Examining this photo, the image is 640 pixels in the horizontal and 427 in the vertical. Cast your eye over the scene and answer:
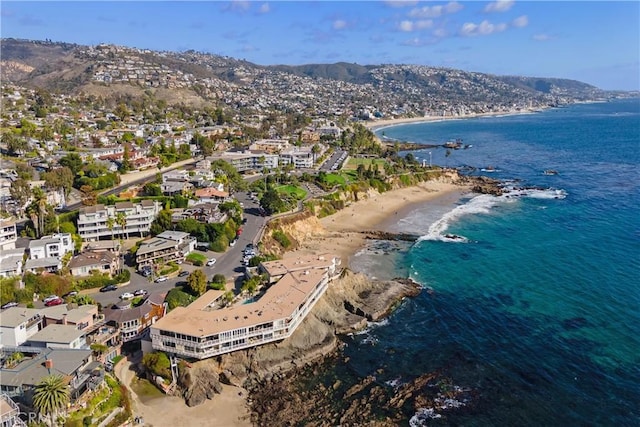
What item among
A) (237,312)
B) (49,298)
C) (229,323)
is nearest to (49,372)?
(229,323)

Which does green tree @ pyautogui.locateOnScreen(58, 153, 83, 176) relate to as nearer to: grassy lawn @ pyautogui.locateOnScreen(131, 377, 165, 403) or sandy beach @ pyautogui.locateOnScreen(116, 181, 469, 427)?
sandy beach @ pyautogui.locateOnScreen(116, 181, 469, 427)

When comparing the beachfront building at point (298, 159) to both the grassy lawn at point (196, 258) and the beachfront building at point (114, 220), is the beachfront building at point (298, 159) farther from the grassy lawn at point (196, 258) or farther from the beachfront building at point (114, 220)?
the grassy lawn at point (196, 258)

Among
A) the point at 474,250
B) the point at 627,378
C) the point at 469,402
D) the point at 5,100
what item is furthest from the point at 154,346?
the point at 5,100

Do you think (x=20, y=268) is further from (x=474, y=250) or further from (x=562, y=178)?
(x=562, y=178)

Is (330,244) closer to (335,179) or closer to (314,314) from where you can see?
(314,314)

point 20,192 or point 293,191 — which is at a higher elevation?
point 20,192

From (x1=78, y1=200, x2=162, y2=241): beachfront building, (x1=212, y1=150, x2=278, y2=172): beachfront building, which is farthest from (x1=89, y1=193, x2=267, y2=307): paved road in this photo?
(x1=212, y1=150, x2=278, y2=172): beachfront building

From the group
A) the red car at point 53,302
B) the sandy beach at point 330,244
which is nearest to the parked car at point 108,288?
the red car at point 53,302
